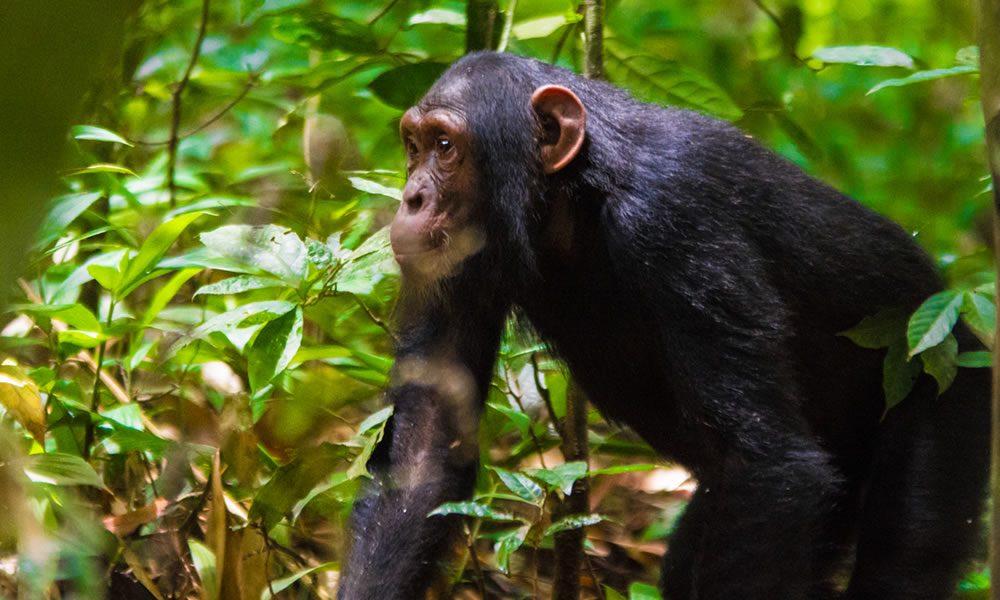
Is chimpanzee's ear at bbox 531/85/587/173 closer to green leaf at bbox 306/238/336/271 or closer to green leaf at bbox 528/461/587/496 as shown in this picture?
green leaf at bbox 306/238/336/271

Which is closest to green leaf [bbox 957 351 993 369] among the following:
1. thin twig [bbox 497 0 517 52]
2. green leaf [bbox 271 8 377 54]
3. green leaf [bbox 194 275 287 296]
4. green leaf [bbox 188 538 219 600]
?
thin twig [bbox 497 0 517 52]

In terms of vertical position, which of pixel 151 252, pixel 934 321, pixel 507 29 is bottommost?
pixel 151 252

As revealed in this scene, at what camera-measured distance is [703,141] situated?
3.53 m

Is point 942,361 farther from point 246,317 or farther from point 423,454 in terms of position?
point 246,317

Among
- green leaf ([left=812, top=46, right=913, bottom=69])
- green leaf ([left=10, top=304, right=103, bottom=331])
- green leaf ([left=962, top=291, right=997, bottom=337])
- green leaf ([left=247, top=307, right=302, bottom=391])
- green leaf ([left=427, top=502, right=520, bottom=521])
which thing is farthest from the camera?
green leaf ([left=812, top=46, right=913, bottom=69])

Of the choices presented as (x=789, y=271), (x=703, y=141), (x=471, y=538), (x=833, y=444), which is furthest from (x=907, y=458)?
(x=471, y=538)

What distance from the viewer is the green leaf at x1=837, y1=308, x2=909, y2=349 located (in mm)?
→ 3499

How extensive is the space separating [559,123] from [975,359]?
155 cm

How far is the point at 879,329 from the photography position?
11.5 ft

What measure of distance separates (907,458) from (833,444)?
355 mm

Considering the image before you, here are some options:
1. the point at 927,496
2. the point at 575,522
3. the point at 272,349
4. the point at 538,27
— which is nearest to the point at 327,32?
the point at 538,27

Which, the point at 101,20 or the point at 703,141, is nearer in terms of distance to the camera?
the point at 101,20

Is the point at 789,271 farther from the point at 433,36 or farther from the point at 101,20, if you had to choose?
the point at 101,20

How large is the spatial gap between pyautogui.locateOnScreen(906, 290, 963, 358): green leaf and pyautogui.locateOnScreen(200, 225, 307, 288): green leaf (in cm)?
197
